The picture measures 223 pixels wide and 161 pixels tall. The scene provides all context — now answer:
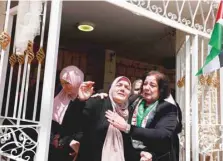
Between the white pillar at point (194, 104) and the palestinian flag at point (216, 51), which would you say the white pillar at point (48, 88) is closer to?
the palestinian flag at point (216, 51)

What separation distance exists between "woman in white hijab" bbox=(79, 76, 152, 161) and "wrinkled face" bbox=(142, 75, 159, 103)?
5.8 inches

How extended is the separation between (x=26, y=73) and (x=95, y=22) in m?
1.26

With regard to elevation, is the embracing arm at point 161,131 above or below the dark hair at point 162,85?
below

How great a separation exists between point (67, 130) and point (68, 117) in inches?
3.1

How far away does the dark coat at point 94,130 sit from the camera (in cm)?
132

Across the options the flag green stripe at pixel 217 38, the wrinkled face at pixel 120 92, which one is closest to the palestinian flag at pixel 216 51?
Result: the flag green stripe at pixel 217 38

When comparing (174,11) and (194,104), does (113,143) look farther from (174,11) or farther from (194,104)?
(174,11)

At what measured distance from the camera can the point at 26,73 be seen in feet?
4.04

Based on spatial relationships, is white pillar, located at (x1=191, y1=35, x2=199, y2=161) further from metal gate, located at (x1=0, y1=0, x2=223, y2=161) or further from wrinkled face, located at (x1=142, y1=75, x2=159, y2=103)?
wrinkled face, located at (x1=142, y1=75, x2=159, y2=103)

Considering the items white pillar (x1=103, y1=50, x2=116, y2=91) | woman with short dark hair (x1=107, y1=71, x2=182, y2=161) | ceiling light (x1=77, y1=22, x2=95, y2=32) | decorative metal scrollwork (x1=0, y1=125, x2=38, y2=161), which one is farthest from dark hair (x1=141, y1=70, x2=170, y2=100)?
white pillar (x1=103, y1=50, x2=116, y2=91)

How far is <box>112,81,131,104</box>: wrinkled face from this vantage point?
1343 millimetres

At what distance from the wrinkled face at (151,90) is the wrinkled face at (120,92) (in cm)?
15

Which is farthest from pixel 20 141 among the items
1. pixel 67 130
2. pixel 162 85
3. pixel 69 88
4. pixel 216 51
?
pixel 216 51

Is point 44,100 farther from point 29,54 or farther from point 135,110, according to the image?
point 135,110
